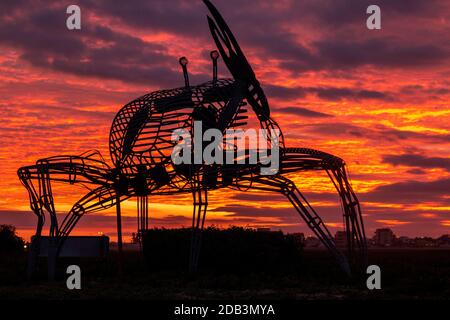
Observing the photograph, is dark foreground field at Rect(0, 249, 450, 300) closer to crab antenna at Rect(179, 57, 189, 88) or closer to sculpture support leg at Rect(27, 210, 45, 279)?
sculpture support leg at Rect(27, 210, 45, 279)

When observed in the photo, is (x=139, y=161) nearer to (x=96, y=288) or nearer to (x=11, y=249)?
(x=96, y=288)

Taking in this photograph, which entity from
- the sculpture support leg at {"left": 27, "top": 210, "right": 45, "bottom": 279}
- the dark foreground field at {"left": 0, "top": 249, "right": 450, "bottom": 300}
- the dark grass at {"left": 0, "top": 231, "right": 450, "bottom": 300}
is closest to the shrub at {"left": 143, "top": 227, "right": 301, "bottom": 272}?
the dark grass at {"left": 0, "top": 231, "right": 450, "bottom": 300}

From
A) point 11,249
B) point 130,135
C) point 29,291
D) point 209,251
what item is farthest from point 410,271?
point 11,249

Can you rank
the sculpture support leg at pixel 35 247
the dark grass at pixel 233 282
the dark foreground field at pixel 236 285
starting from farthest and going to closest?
the sculpture support leg at pixel 35 247 < the dark grass at pixel 233 282 < the dark foreground field at pixel 236 285

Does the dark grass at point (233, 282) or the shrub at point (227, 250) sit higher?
the shrub at point (227, 250)

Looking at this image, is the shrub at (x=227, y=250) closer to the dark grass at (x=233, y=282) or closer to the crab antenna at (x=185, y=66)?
the dark grass at (x=233, y=282)

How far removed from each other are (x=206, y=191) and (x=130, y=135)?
343 centimetres

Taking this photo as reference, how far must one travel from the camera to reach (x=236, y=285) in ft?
71.3

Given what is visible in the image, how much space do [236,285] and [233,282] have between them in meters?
0.22

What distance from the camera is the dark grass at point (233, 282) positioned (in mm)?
19547

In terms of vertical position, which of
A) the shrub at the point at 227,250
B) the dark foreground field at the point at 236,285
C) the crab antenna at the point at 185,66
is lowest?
the dark foreground field at the point at 236,285

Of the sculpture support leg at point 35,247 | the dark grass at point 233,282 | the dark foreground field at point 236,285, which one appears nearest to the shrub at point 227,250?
the dark grass at point 233,282

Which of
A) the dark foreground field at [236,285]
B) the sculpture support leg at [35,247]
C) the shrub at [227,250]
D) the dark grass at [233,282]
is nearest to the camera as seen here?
the dark foreground field at [236,285]

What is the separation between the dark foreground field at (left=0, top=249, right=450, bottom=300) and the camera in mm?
19391
